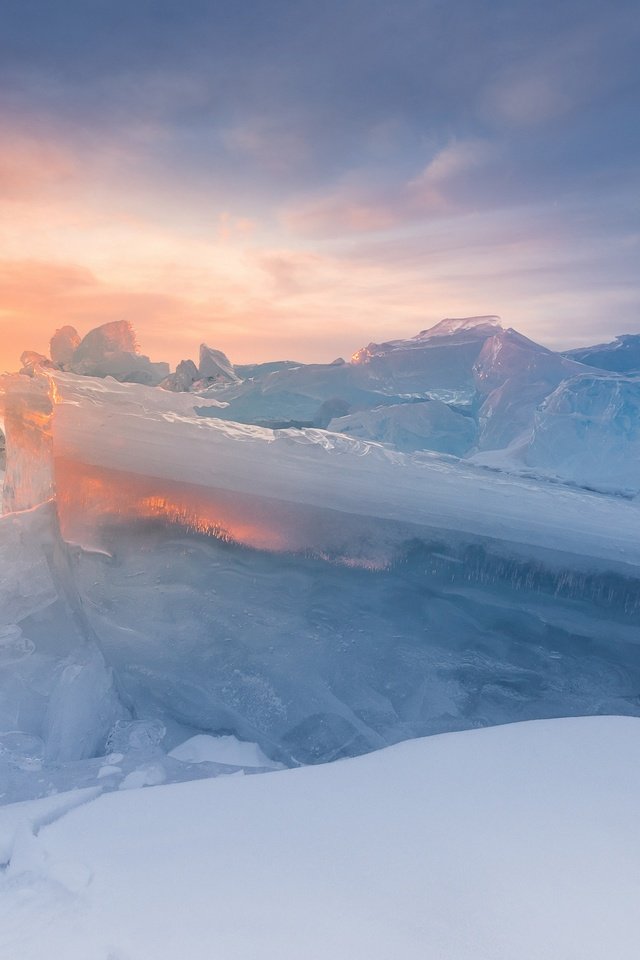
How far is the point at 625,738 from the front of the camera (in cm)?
243

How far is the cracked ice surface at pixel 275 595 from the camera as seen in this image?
311 cm

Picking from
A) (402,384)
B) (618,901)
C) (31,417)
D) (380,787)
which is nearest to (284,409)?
(402,384)

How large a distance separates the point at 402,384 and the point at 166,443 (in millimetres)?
5994

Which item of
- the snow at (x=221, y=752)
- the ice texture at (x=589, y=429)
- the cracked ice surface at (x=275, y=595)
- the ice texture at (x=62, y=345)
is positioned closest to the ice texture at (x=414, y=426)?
the ice texture at (x=589, y=429)

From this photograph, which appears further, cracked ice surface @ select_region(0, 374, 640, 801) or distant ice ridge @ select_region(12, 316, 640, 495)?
distant ice ridge @ select_region(12, 316, 640, 495)

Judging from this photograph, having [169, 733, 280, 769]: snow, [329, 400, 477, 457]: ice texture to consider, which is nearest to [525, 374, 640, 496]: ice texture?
[329, 400, 477, 457]: ice texture

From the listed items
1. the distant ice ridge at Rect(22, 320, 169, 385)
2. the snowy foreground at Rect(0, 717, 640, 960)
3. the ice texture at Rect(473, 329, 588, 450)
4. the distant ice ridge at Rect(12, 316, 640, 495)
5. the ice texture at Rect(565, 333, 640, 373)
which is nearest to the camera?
the snowy foreground at Rect(0, 717, 640, 960)

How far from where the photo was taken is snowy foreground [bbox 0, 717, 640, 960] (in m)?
1.30

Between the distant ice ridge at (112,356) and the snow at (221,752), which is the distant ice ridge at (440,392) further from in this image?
the snow at (221,752)

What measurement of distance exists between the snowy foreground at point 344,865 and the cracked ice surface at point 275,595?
771 mm

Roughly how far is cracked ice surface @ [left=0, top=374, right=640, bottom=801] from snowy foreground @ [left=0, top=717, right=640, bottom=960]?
771 mm

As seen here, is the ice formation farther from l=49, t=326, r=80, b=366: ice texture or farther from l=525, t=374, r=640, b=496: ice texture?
l=49, t=326, r=80, b=366: ice texture

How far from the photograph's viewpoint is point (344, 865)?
1.57 metres

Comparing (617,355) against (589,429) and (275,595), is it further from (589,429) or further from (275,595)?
(275,595)
